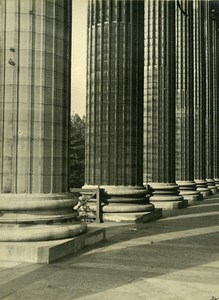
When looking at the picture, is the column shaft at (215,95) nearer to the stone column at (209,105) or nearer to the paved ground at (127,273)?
the stone column at (209,105)

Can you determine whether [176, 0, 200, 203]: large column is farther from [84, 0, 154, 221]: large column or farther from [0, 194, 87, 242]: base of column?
[0, 194, 87, 242]: base of column

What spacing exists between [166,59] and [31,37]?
1597 cm

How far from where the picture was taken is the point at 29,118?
10.7 m

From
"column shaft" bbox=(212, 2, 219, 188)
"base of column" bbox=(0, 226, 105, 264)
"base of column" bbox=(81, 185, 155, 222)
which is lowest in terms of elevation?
"base of column" bbox=(0, 226, 105, 264)

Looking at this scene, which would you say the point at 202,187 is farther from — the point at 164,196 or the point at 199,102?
the point at 164,196

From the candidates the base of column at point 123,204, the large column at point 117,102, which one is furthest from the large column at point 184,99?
the base of column at point 123,204

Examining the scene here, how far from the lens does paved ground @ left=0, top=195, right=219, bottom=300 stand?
23.5 feet

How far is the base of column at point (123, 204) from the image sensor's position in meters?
17.0

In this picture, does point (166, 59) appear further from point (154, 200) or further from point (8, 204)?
point (8, 204)

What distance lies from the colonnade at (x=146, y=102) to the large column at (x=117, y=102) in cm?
4

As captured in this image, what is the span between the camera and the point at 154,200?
24.5 meters

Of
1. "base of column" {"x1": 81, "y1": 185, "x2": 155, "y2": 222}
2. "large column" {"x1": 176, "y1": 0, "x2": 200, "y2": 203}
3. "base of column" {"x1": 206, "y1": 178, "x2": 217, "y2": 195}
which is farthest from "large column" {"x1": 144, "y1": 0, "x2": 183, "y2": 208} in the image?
"base of column" {"x1": 206, "y1": 178, "x2": 217, "y2": 195}

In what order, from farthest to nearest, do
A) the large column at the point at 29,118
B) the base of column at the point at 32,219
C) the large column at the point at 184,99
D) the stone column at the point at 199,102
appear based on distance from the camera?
1. the stone column at the point at 199,102
2. the large column at the point at 184,99
3. the large column at the point at 29,118
4. the base of column at the point at 32,219

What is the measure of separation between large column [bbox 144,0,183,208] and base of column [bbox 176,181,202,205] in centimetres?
535
